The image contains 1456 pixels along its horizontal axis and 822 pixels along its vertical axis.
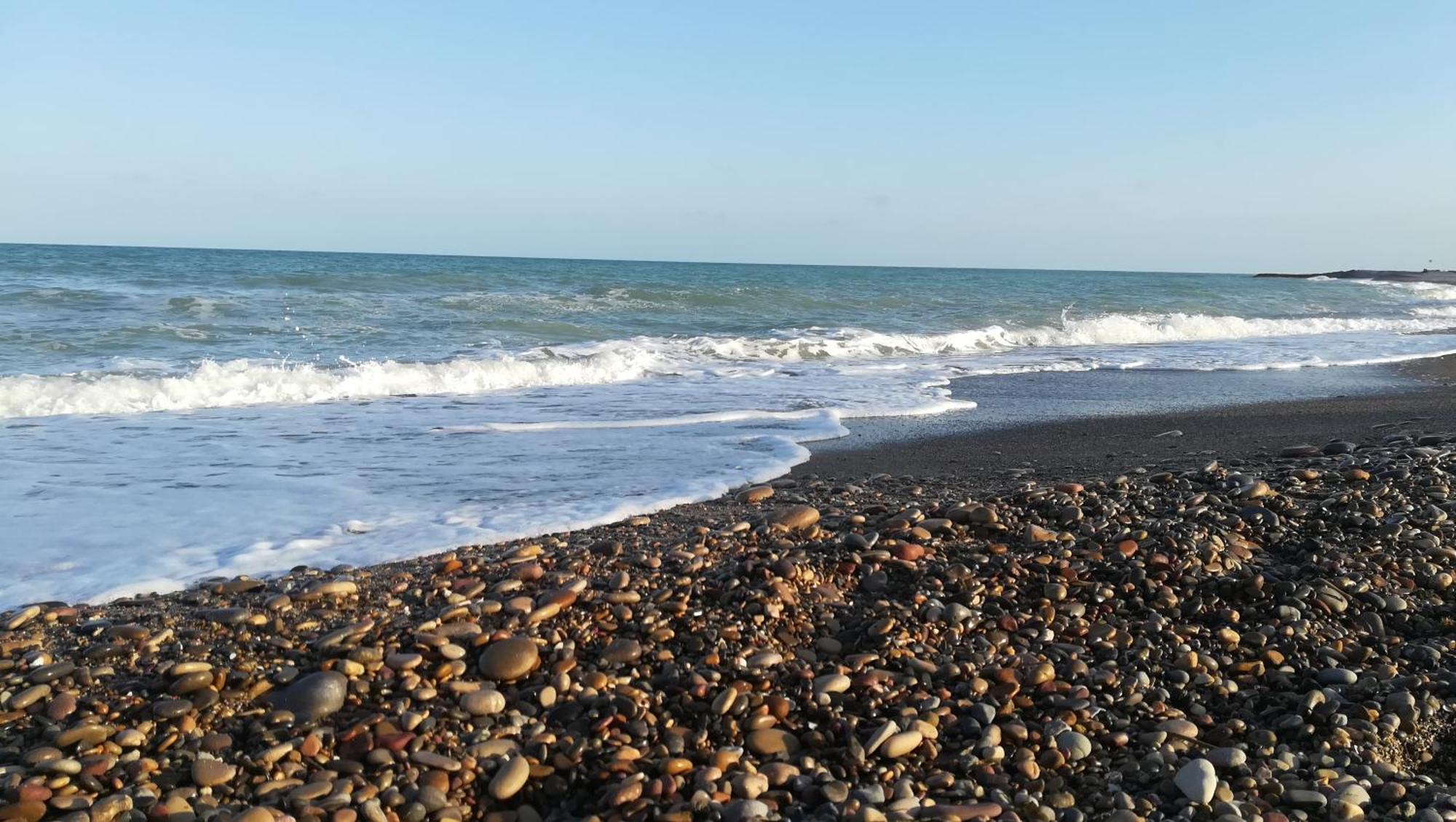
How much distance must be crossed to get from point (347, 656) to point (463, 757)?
0.61 metres

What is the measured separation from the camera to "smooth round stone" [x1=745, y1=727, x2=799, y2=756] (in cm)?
255

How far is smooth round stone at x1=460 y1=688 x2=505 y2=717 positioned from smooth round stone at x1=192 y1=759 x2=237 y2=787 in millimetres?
540

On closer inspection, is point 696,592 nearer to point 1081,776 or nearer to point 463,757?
point 463,757

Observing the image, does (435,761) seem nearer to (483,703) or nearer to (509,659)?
(483,703)

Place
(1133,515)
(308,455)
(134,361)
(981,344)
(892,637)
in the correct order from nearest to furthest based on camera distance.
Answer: (892,637), (1133,515), (308,455), (134,361), (981,344)

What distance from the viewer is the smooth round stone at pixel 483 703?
2.66 metres

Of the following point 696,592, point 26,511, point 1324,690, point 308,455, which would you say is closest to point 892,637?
point 696,592

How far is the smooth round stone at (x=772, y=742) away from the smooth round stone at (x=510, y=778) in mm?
535

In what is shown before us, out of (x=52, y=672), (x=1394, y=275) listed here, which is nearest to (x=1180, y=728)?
(x=52, y=672)

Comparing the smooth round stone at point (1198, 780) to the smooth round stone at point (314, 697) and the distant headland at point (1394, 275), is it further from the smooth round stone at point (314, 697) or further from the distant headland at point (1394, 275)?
the distant headland at point (1394, 275)

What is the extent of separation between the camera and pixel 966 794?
2400mm

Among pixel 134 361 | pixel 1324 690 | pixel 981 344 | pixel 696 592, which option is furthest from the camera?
pixel 981 344

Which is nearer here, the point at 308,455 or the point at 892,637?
the point at 892,637

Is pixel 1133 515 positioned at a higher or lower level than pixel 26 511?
higher
